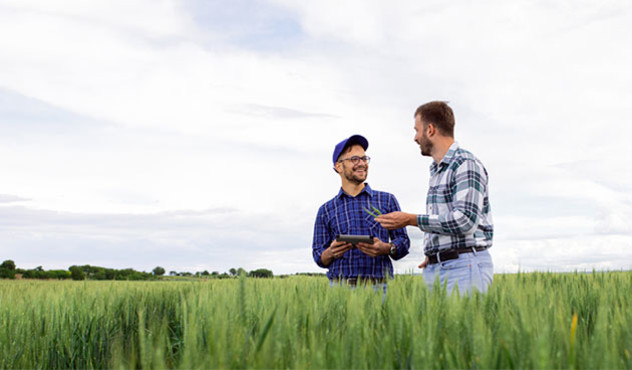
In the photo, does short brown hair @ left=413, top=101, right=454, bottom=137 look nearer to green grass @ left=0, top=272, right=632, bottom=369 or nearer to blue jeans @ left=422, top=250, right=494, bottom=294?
blue jeans @ left=422, top=250, right=494, bottom=294

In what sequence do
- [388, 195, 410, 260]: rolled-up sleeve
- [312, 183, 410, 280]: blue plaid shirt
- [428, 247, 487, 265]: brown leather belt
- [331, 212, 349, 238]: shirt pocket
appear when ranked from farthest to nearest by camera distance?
1. [331, 212, 349, 238]: shirt pocket
2. [312, 183, 410, 280]: blue plaid shirt
3. [388, 195, 410, 260]: rolled-up sleeve
4. [428, 247, 487, 265]: brown leather belt

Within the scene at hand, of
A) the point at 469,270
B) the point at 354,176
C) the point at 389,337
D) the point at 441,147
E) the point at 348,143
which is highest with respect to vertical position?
the point at 348,143

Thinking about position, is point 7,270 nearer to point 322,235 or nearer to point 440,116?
point 322,235

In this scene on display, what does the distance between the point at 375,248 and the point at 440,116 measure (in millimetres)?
1143

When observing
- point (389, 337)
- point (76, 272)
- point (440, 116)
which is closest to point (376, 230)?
point (440, 116)

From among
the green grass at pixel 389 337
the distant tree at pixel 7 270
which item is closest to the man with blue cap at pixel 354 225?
the green grass at pixel 389 337

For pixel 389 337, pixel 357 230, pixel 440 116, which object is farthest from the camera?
pixel 357 230

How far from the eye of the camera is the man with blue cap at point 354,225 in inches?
163

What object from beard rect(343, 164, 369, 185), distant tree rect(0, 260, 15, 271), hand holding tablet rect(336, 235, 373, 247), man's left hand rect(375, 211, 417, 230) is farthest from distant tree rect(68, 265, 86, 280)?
man's left hand rect(375, 211, 417, 230)

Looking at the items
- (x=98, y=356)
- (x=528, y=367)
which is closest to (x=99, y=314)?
(x=98, y=356)

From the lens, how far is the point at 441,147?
3.60 meters

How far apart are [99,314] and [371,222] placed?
91.1 inches

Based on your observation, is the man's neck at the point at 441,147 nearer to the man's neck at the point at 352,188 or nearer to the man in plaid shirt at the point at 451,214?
the man in plaid shirt at the point at 451,214

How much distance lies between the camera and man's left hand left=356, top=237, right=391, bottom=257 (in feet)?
12.7
